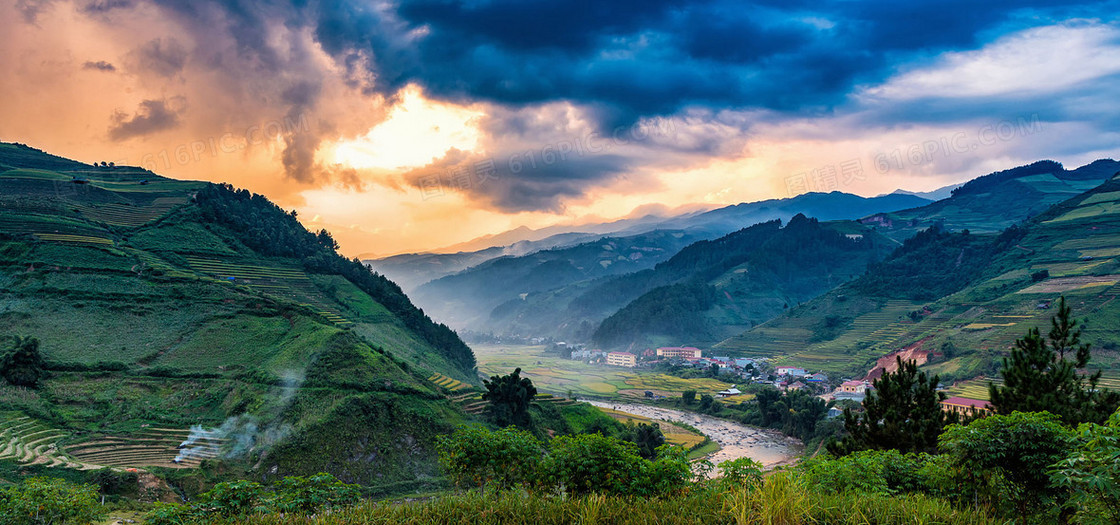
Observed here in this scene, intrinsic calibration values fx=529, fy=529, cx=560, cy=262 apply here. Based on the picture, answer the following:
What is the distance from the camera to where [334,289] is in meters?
67.3

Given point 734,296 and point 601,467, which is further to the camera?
point 734,296

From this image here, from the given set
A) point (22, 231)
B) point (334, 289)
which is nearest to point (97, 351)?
point (22, 231)

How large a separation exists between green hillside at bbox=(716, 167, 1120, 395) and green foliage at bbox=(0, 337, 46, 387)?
3259 inches

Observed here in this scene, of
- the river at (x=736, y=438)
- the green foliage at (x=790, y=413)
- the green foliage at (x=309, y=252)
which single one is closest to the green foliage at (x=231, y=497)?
the river at (x=736, y=438)

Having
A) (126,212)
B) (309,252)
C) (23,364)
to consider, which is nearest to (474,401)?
(23,364)

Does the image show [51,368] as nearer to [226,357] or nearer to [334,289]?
[226,357]

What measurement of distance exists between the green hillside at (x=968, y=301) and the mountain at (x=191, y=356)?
62.8m

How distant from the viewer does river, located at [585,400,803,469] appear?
173ft

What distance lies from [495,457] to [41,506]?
1195 cm

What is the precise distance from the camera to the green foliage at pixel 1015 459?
8.15 m

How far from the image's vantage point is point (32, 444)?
2789cm

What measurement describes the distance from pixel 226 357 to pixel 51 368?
9783mm

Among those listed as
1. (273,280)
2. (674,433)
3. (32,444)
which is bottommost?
(674,433)

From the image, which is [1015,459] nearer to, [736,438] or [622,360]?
[736,438]
